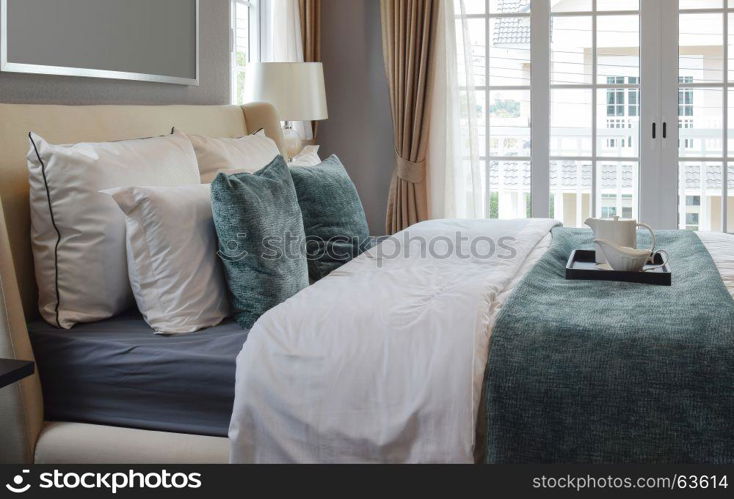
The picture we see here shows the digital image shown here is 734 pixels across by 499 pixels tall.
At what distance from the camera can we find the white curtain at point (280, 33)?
16.1 feet

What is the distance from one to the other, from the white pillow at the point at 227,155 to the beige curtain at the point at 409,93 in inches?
82.4

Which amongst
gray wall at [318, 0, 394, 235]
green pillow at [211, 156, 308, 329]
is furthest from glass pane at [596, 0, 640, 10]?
green pillow at [211, 156, 308, 329]

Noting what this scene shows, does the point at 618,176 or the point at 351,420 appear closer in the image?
the point at 351,420

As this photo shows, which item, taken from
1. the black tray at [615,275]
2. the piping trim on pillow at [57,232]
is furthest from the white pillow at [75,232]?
the black tray at [615,275]

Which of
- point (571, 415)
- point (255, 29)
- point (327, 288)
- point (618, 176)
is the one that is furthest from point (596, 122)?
point (571, 415)

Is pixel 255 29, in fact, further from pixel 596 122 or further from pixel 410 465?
pixel 410 465

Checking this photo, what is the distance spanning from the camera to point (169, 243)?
2182mm

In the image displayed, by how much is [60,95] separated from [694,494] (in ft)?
6.95

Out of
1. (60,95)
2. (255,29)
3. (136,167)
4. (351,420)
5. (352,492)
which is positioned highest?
(255,29)

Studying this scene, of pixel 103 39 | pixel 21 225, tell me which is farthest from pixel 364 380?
pixel 103 39

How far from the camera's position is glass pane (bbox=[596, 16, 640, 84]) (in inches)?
196

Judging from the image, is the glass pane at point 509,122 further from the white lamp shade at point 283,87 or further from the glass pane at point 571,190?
the white lamp shade at point 283,87

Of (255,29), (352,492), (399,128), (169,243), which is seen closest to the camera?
(352,492)

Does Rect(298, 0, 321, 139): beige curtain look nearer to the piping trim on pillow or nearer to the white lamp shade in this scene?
the white lamp shade
